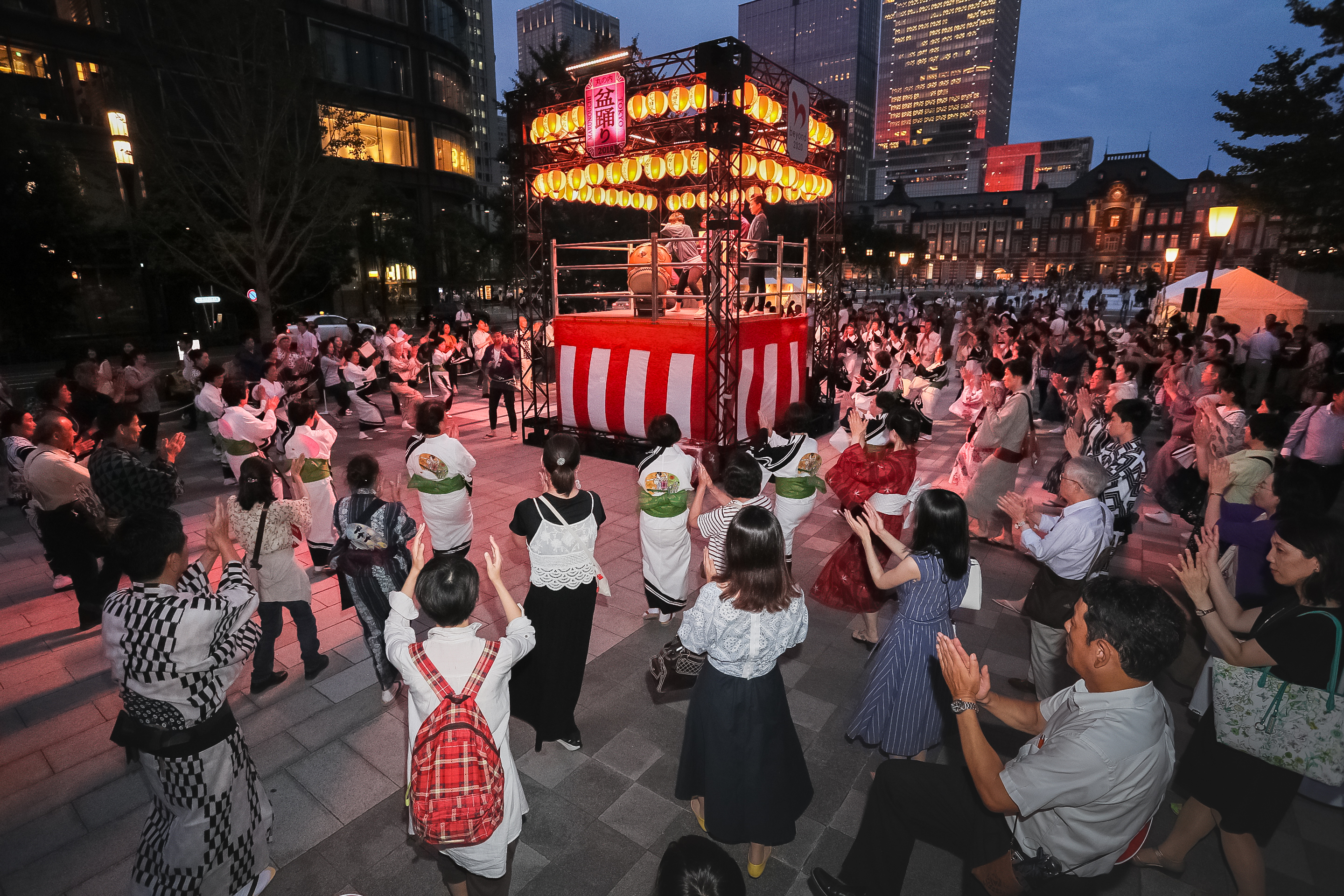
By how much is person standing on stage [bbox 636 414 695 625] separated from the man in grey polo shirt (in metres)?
2.57

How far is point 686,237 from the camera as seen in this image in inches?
448

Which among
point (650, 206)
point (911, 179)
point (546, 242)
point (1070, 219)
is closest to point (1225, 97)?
point (650, 206)

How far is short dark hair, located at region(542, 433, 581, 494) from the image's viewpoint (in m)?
3.85

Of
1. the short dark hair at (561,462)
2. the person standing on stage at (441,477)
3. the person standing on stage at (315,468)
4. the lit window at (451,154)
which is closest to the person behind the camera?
the short dark hair at (561,462)

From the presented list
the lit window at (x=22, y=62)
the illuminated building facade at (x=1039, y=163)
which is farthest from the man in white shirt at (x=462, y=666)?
A: the illuminated building facade at (x=1039, y=163)

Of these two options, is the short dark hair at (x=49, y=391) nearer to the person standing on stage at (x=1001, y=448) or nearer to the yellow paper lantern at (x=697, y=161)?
the yellow paper lantern at (x=697, y=161)

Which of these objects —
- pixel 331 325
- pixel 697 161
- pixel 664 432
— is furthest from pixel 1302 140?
pixel 331 325

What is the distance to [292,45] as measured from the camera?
63.0 ft

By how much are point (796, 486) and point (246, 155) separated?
17.9 meters

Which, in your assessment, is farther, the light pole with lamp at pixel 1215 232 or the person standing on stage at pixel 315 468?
the light pole with lamp at pixel 1215 232

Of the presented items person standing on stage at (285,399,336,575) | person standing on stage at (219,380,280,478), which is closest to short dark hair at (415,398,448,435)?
person standing on stage at (285,399,336,575)

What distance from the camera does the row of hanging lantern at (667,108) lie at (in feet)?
29.6

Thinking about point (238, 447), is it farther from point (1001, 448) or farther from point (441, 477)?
point (1001, 448)

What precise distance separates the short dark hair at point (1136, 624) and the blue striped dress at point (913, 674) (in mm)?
1059
